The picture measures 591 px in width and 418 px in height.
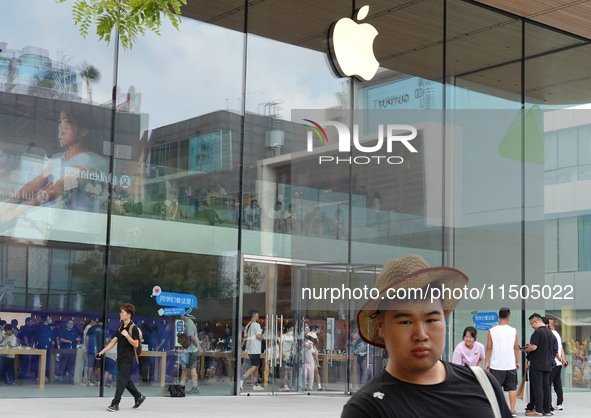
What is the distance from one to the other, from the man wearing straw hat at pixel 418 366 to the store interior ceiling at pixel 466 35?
1423 cm

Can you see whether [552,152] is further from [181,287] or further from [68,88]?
[68,88]

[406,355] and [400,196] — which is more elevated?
[400,196]

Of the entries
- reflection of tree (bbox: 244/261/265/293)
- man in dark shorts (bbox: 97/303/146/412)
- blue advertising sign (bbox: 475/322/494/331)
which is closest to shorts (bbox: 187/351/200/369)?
reflection of tree (bbox: 244/261/265/293)

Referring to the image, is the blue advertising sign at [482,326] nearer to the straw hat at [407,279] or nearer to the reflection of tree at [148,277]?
the reflection of tree at [148,277]

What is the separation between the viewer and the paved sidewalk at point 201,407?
1121 centimetres

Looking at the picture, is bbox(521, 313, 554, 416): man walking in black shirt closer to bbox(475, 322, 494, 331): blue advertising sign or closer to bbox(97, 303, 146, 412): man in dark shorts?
bbox(97, 303, 146, 412): man in dark shorts

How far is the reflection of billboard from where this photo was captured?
51.0 ft

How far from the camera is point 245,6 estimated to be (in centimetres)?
1650

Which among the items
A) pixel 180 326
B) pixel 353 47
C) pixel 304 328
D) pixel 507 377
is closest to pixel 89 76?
pixel 180 326

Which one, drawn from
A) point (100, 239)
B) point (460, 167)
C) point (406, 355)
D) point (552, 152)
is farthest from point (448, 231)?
point (406, 355)

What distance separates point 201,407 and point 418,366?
11.3m

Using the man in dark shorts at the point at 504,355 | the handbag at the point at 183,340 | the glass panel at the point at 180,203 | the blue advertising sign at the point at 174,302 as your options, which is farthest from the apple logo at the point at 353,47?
the man in dark shorts at the point at 504,355

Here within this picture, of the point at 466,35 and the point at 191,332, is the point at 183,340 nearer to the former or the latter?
the point at 191,332

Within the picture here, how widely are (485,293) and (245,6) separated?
7.56 metres
